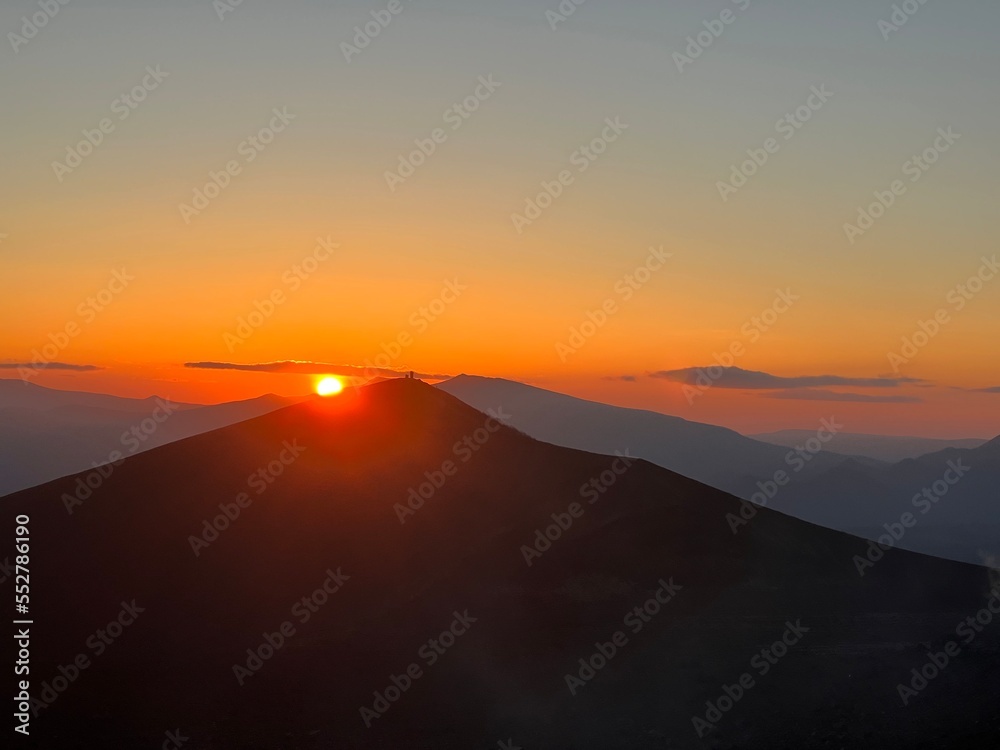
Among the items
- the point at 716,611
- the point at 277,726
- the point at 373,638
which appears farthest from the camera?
the point at 716,611

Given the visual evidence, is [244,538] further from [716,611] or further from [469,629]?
[716,611]

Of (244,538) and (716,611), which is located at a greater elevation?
(244,538)

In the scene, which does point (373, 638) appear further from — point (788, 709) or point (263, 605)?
point (788, 709)

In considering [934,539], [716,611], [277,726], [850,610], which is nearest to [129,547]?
[277,726]

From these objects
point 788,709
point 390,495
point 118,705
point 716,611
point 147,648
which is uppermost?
point 390,495

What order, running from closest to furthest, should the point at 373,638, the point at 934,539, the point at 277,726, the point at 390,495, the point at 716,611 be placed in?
the point at 277,726, the point at 373,638, the point at 716,611, the point at 390,495, the point at 934,539

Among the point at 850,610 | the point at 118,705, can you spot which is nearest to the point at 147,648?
the point at 118,705

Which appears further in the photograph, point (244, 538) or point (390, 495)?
point (390, 495)
